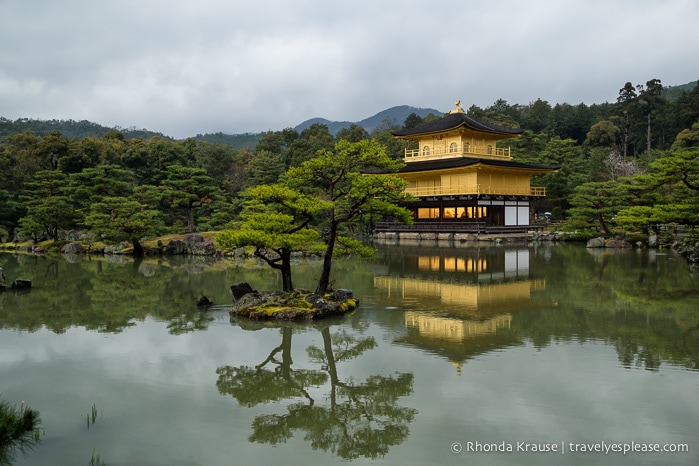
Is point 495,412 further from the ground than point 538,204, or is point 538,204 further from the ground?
point 538,204

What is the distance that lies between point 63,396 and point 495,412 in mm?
5429

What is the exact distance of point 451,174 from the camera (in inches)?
1443

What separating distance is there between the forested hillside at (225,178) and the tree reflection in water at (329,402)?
1031 centimetres

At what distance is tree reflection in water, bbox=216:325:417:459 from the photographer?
18.5ft

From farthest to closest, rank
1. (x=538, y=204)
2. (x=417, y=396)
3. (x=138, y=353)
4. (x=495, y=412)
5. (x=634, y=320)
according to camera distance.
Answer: (x=538, y=204)
(x=634, y=320)
(x=138, y=353)
(x=417, y=396)
(x=495, y=412)

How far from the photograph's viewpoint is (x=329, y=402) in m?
6.67

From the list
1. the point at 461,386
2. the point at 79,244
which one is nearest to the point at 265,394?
the point at 461,386

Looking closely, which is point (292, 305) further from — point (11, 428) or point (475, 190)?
point (475, 190)

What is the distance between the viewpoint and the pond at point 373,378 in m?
5.38

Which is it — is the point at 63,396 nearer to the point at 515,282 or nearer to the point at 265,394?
the point at 265,394

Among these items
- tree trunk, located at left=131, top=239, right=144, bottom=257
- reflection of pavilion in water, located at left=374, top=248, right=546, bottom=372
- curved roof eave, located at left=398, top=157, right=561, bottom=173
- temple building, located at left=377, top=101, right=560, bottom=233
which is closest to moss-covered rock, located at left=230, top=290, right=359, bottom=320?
reflection of pavilion in water, located at left=374, top=248, right=546, bottom=372

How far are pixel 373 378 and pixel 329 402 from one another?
978mm

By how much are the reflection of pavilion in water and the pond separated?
79 mm

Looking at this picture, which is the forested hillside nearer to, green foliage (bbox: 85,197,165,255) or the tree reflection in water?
green foliage (bbox: 85,197,165,255)
